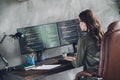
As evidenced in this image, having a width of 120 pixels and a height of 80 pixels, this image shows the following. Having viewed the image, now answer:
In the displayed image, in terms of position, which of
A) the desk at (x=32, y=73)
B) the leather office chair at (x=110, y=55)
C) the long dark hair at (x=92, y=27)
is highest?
the long dark hair at (x=92, y=27)

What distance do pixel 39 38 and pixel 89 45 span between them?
86 centimetres

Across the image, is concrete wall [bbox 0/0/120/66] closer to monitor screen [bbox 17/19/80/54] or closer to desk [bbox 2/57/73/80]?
monitor screen [bbox 17/19/80/54]

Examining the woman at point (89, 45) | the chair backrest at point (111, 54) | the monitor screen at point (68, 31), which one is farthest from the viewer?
the monitor screen at point (68, 31)

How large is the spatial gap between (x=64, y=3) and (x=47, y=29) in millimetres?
629

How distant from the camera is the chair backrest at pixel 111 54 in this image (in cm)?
207

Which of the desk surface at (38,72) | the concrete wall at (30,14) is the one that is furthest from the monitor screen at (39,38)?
the desk surface at (38,72)

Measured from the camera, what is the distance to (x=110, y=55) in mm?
2098

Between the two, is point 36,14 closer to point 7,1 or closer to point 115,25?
point 7,1

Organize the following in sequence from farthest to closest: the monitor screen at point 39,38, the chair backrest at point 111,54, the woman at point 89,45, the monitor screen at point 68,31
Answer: the monitor screen at point 68,31, the monitor screen at point 39,38, the woman at point 89,45, the chair backrest at point 111,54

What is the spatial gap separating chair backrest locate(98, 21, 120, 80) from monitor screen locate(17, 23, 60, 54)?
1123 millimetres

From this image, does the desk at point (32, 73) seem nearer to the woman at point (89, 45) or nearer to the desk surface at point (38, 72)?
the desk surface at point (38, 72)

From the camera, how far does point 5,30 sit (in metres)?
2.96

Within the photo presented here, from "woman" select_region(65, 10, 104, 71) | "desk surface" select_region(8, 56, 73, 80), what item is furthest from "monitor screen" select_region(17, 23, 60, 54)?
"woman" select_region(65, 10, 104, 71)

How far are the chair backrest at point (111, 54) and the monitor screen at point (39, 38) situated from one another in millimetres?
1123
